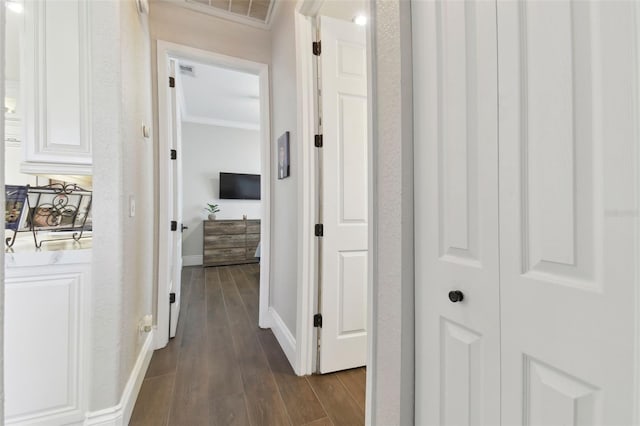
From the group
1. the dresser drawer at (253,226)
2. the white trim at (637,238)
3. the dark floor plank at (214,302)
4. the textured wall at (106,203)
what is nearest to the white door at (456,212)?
the white trim at (637,238)

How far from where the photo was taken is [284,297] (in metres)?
2.18

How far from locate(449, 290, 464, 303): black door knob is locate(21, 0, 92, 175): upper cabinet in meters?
1.67

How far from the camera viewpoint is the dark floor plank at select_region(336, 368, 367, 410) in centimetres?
158

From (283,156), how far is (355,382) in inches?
65.3

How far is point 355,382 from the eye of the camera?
1722mm

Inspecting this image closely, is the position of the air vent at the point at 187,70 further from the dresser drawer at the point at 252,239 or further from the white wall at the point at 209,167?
the dresser drawer at the point at 252,239

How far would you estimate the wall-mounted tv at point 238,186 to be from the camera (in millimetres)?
5355

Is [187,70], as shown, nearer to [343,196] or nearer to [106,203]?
[106,203]

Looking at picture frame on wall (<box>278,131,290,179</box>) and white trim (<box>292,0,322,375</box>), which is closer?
white trim (<box>292,0,322,375</box>)

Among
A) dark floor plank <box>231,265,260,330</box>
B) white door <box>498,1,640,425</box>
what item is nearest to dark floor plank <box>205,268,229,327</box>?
dark floor plank <box>231,265,260,330</box>

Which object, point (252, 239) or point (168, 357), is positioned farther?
point (252, 239)

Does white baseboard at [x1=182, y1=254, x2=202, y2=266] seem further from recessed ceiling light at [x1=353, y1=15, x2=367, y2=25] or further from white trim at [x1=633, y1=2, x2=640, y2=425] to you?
white trim at [x1=633, y1=2, x2=640, y2=425]

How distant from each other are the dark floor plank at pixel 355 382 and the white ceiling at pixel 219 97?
3152mm

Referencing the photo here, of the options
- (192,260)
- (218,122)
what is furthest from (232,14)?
(192,260)
